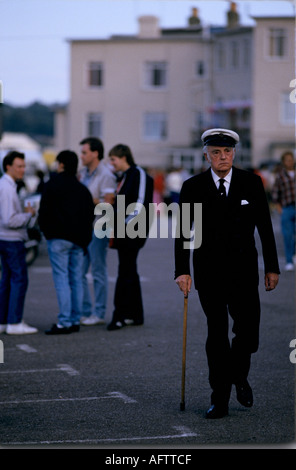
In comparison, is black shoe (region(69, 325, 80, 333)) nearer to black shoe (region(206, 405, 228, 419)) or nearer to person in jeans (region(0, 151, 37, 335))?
person in jeans (region(0, 151, 37, 335))

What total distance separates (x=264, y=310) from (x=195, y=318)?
3.64 feet

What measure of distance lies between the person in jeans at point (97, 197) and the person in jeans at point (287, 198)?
5.30 meters

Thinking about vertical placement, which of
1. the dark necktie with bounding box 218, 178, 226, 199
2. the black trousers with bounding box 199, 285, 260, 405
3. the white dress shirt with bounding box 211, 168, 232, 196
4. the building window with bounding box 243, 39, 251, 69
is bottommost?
the black trousers with bounding box 199, 285, 260, 405

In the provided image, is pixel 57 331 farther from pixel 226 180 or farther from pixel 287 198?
pixel 287 198

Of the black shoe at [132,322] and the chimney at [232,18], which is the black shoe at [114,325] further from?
the chimney at [232,18]

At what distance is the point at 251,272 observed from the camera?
664 centimetres

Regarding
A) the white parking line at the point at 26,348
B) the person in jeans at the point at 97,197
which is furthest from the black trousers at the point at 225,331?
the person in jeans at the point at 97,197

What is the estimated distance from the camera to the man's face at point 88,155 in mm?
10828

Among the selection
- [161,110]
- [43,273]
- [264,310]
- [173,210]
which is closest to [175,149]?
[161,110]

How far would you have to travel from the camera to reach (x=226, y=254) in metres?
6.62

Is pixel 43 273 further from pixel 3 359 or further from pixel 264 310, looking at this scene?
pixel 3 359

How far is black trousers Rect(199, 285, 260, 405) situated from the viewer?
6.61 m

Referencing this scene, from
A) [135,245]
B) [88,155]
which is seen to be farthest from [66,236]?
[88,155]

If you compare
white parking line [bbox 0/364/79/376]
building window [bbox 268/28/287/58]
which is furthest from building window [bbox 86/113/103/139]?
white parking line [bbox 0/364/79/376]
